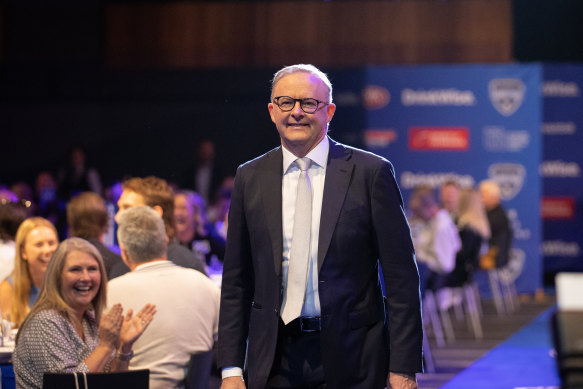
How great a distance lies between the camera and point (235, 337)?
2783 millimetres

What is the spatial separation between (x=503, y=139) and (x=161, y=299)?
9.00 metres

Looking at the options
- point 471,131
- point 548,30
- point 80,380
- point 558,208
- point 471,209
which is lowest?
point 80,380

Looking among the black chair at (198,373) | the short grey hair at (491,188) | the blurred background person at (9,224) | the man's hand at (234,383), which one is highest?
the short grey hair at (491,188)

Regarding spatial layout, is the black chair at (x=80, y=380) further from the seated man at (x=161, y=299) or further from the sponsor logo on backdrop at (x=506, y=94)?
the sponsor logo on backdrop at (x=506, y=94)

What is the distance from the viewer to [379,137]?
12.5 m

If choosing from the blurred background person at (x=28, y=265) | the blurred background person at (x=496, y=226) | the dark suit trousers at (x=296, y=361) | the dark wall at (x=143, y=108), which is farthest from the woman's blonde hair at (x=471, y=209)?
the dark suit trousers at (x=296, y=361)

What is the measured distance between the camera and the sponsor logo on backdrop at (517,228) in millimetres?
12320

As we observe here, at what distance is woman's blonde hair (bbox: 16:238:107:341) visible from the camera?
3729mm

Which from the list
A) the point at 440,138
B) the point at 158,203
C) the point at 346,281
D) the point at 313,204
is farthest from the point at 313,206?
the point at 440,138

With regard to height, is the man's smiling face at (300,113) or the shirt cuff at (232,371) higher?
the man's smiling face at (300,113)

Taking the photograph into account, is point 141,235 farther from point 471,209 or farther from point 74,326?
point 471,209

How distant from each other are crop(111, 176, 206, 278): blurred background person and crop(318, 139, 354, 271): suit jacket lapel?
2.23 meters

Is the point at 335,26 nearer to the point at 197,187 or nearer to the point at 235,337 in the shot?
the point at 197,187

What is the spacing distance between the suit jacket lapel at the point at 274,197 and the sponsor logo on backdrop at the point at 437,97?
9831 millimetres
